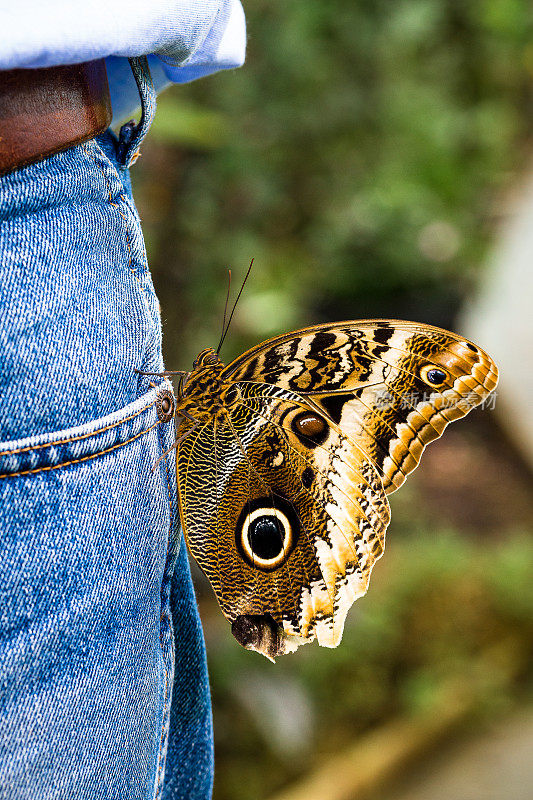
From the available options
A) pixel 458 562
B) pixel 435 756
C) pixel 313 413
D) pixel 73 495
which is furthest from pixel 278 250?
pixel 73 495

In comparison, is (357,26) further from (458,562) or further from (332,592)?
(332,592)

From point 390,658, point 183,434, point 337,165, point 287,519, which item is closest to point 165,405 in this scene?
point 183,434

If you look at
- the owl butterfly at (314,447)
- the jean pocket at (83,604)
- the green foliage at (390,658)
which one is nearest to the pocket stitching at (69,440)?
the jean pocket at (83,604)

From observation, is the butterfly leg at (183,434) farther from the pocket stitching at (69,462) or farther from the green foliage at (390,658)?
the green foliage at (390,658)

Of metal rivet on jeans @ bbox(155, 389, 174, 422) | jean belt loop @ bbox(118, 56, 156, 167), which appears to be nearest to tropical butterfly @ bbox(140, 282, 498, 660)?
metal rivet on jeans @ bbox(155, 389, 174, 422)

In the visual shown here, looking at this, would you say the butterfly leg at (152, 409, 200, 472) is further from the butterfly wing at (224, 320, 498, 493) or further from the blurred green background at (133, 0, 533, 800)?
the blurred green background at (133, 0, 533, 800)
